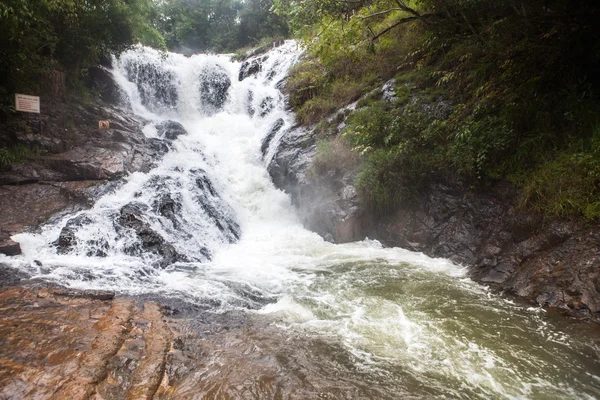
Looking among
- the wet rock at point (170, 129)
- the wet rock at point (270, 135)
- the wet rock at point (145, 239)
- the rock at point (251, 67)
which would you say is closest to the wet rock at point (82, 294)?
the wet rock at point (145, 239)

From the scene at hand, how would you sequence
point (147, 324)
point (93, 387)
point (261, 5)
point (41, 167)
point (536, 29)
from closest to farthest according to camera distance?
point (93, 387)
point (147, 324)
point (536, 29)
point (41, 167)
point (261, 5)

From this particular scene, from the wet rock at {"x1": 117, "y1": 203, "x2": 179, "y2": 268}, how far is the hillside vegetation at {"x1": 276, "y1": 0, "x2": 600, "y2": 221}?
14.3 ft

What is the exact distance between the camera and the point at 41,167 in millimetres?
7730

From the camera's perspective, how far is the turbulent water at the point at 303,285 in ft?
9.79

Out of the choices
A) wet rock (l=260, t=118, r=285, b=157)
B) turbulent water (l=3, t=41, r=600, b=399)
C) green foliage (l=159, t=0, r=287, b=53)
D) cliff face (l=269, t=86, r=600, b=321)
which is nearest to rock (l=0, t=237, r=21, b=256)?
turbulent water (l=3, t=41, r=600, b=399)

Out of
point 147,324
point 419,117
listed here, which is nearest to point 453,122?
point 419,117

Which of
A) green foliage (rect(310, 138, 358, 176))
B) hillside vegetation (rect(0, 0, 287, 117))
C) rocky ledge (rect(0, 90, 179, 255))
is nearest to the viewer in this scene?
rocky ledge (rect(0, 90, 179, 255))

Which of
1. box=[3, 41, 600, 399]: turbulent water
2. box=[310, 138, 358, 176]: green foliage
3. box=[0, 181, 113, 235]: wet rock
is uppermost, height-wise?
box=[310, 138, 358, 176]: green foliage

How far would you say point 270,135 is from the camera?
1119 cm

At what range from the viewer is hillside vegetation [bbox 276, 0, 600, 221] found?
4895 millimetres

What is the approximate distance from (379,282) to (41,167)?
8.27 metres

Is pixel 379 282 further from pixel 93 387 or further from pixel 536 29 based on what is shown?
pixel 536 29

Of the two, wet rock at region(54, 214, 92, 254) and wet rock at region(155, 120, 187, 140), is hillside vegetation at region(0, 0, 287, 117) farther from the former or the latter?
wet rock at region(54, 214, 92, 254)

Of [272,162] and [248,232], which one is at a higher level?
[272,162]
